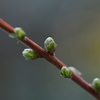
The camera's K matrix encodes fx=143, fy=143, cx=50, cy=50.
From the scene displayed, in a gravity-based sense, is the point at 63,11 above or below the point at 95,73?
above

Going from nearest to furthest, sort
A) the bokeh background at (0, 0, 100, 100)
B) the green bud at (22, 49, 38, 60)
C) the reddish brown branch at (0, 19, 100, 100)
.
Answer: the reddish brown branch at (0, 19, 100, 100) < the green bud at (22, 49, 38, 60) < the bokeh background at (0, 0, 100, 100)

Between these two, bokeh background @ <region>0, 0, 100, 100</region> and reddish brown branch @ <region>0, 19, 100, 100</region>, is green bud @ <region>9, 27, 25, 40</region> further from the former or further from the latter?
bokeh background @ <region>0, 0, 100, 100</region>

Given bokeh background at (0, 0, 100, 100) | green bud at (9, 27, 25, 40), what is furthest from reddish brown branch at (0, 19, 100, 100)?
bokeh background at (0, 0, 100, 100)

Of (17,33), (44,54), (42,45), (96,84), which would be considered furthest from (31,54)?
(42,45)

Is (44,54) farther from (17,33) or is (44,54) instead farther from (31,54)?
(17,33)

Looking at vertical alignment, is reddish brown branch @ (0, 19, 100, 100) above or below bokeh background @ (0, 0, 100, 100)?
below

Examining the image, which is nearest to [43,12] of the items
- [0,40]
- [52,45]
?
[0,40]

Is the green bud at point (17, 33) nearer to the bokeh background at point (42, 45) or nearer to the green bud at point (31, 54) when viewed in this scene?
the green bud at point (31, 54)

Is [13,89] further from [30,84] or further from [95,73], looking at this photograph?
[95,73]
